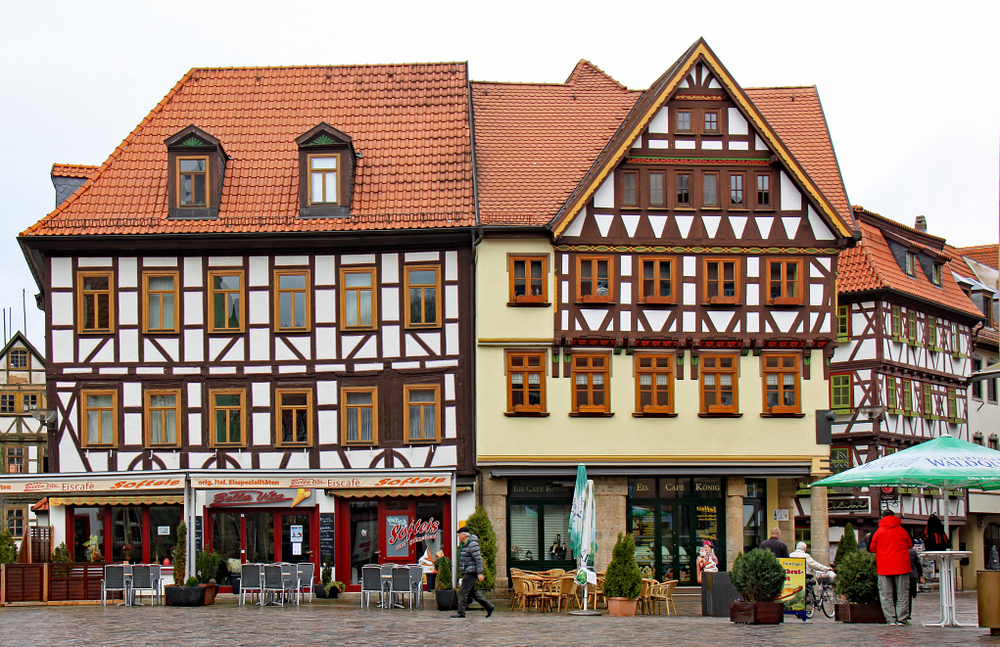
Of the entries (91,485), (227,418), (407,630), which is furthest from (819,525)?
→ (91,485)

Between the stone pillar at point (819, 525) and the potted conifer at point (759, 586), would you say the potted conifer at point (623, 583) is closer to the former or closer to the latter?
the potted conifer at point (759, 586)

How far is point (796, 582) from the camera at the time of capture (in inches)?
898

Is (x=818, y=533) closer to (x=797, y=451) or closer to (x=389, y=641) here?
(x=797, y=451)

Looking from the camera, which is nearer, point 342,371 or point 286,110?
point 342,371

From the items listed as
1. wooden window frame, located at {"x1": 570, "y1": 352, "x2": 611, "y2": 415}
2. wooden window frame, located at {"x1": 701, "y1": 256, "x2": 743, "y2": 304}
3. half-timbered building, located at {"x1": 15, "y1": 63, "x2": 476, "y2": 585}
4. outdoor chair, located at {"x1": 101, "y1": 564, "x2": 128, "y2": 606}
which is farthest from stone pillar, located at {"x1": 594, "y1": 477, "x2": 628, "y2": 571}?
outdoor chair, located at {"x1": 101, "y1": 564, "x2": 128, "y2": 606}

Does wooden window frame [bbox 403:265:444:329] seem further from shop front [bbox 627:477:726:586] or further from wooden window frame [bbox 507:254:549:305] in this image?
shop front [bbox 627:477:726:586]

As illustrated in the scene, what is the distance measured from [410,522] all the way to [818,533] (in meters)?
10.6

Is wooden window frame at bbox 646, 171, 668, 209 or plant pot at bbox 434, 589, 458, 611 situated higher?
wooden window frame at bbox 646, 171, 668, 209

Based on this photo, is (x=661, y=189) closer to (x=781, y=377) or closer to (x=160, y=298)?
(x=781, y=377)

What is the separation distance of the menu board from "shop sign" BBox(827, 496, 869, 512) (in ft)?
65.4

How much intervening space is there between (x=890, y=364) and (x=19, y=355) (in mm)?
47883

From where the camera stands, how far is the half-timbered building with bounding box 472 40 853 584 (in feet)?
107

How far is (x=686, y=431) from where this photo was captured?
3288 centimetres

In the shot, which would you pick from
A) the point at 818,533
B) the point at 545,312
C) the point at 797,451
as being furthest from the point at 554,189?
the point at 818,533
